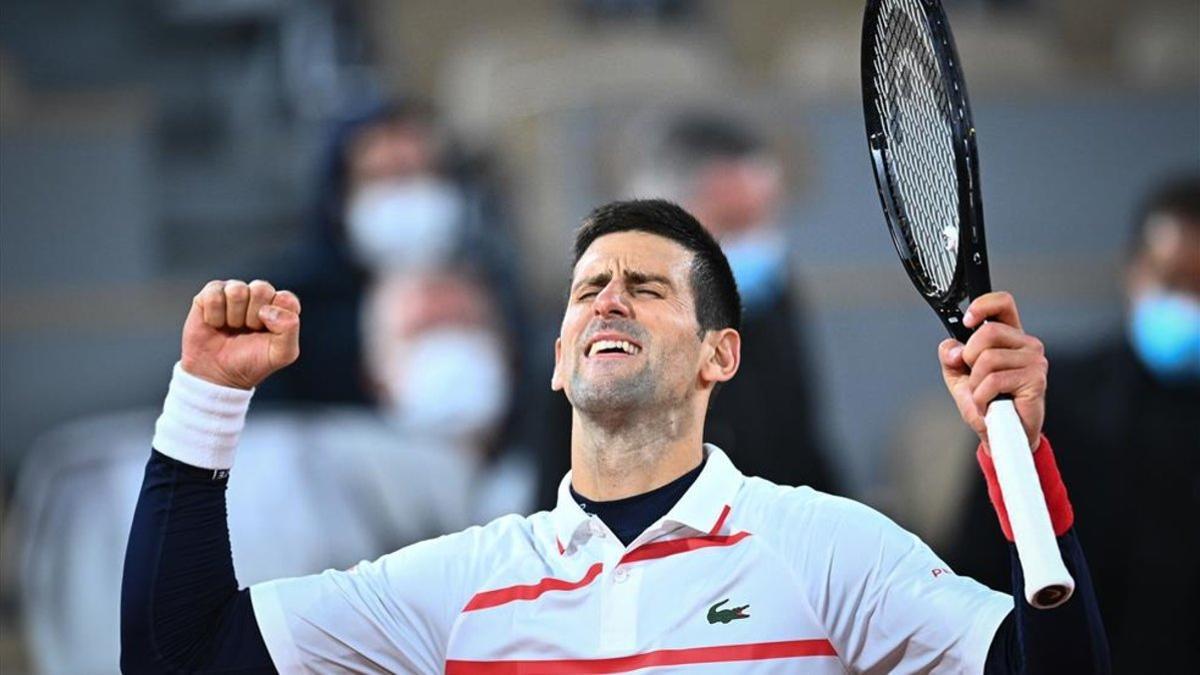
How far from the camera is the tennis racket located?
2.63 metres

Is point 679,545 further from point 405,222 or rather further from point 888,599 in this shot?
point 405,222

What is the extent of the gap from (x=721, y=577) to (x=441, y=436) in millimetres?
3842

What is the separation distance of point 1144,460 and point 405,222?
2754mm

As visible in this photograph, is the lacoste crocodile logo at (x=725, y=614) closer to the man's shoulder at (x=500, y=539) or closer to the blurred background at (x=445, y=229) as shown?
the man's shoulder at (x=500, y=539)

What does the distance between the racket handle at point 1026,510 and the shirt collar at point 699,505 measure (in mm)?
543

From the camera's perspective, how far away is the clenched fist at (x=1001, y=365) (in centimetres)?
271

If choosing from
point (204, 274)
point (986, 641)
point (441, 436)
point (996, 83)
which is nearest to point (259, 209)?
point (204, 274)

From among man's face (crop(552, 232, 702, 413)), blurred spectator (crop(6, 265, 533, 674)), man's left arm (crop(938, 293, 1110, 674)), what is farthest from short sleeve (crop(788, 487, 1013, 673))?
blurred spectator (crop(6, 265, 533, 674))

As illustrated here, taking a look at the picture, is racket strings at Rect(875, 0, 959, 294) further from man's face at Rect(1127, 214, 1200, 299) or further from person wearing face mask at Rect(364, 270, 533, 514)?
person wearing face mask at Rect(364, 270, 533, 514)

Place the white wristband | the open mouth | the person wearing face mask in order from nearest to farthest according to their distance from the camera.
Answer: the white wristband, the open mouth, the person wearing face mask

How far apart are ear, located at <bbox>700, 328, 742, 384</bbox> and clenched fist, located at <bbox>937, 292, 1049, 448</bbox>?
65 cm

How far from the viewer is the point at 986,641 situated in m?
2.87

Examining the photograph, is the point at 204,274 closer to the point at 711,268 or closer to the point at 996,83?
the point at 996,83

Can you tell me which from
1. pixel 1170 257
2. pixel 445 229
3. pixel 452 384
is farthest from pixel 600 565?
pixel 445 229
